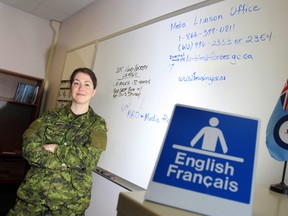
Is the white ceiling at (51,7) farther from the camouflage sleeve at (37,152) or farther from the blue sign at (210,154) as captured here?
the blue sign at (210,154)

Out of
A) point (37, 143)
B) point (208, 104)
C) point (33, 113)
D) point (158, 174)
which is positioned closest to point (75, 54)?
point (33, 113)

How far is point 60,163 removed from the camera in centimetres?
147

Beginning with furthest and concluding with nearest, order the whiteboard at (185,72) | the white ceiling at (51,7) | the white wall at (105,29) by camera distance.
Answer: the white ceiling at (51,7) < the white wall at (105,29) < the whiteboard at (185,72)

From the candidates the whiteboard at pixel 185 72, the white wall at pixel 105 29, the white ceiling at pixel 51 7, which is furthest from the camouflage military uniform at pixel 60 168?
the white ceiling at pixel 51 7

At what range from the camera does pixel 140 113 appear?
175cm

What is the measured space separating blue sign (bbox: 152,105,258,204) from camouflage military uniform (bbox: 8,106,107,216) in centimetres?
112

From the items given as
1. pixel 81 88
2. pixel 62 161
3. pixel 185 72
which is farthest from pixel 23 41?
pixel 185 72

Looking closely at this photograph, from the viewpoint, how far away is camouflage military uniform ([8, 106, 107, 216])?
1446 mm

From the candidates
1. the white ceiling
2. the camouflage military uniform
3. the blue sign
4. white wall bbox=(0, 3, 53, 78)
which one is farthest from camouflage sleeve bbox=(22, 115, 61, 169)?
white wall bbox=(0, 3, 53, 78)

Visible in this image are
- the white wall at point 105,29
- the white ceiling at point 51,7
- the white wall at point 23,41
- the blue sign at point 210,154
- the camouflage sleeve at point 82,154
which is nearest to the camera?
the blue sign at point 210,154

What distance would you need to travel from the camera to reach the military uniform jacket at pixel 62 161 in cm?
145

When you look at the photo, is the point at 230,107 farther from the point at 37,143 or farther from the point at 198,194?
the point at 37,143

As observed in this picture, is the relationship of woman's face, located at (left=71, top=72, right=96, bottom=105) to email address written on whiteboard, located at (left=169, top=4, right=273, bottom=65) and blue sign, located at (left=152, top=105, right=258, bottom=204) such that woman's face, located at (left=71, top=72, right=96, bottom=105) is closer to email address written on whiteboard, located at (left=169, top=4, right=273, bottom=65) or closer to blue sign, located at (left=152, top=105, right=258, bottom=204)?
email address written on whiteboard, located at (left=169, top=4, right=273, bottom=65)

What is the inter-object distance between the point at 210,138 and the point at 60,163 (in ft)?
4.06
